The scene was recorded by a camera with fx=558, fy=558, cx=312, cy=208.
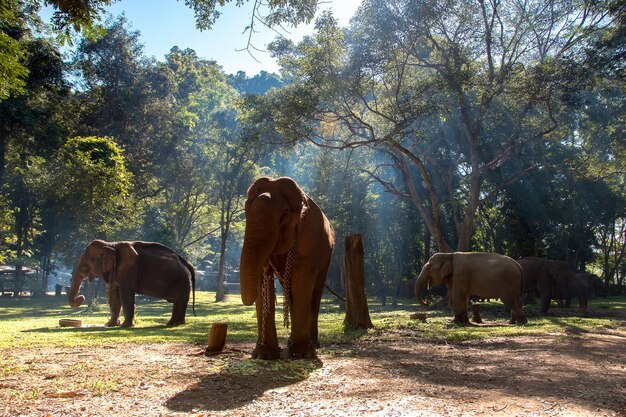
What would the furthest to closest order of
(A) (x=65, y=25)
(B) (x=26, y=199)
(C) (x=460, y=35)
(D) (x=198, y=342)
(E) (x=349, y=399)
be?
(B) (x=26, y=199) < (C) (x=460, y=35) < (D) (x=198, y=342) < (A) (x=65, y=25) < (E) (x=349, y=399)

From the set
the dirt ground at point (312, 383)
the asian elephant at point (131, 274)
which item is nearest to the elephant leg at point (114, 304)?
the asian elephant at point (131, 274)

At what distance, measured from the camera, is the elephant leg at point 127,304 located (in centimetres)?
1414

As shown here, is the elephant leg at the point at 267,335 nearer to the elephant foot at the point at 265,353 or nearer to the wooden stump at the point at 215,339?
the elephant foot at the point at 265,353

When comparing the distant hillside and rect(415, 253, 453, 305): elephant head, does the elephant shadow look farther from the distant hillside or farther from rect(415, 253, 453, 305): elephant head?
the distant hillside

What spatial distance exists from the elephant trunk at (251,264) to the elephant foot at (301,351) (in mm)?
1577

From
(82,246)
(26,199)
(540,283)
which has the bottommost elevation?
(540,283)

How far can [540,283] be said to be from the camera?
24.9 metres

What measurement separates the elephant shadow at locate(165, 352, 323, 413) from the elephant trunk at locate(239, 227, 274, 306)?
89 centimetres

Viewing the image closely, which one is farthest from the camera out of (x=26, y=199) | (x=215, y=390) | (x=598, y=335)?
(x=26, y=199)

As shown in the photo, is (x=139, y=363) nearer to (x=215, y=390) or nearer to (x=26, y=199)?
(x=215, y=390)

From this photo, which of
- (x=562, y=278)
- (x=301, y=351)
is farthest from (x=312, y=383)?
(x=562, y=278)

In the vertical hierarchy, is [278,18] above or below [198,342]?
above

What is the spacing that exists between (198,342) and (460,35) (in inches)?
727

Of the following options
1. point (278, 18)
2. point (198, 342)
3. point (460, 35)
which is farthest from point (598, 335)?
point (460, 35)
